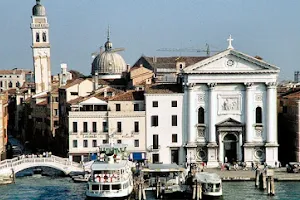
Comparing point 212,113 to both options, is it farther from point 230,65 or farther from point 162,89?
point 162,89

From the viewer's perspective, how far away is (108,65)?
75312mm

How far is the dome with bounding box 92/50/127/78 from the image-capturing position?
75125 millimetres

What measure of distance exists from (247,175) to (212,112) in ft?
18.1

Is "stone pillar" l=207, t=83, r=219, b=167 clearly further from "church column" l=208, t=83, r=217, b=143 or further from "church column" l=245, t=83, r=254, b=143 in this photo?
"church column" l=245, t=83, r=254, b=143

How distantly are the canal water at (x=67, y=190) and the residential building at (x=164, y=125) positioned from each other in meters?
6.29

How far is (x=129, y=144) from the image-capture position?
167ft

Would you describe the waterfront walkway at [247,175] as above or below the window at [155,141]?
below

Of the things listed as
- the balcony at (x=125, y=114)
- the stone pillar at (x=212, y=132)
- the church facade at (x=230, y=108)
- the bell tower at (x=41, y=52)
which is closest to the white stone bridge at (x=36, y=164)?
the balcony at (x=125, y=114)

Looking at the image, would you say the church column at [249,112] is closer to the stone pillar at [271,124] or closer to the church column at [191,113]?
the stone pillar at [271,124]

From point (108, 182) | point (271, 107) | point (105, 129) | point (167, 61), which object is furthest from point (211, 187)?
point (167, 61)

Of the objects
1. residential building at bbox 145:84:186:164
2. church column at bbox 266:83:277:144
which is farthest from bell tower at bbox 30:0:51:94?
church column at bbox 266:83:277:144

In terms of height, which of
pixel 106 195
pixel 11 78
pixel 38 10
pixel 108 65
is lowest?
pixel 106 195

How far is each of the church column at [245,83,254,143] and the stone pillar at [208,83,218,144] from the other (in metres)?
2.05

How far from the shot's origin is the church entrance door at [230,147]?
51656 millimetres
